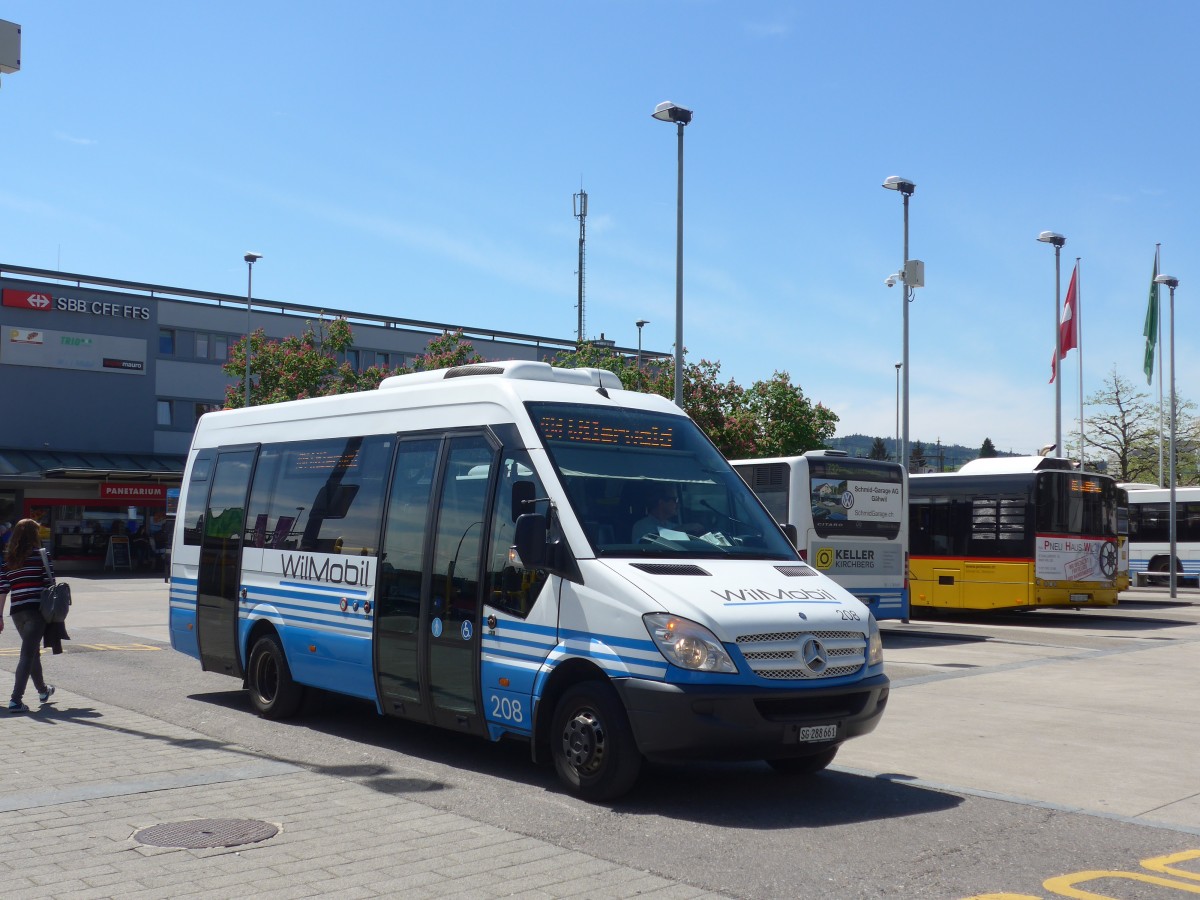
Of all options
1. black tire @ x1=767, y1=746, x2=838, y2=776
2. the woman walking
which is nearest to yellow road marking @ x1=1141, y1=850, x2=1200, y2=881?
black tire @ x1=767, y1=746, x2=838, y2=776

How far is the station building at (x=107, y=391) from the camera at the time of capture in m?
42.2

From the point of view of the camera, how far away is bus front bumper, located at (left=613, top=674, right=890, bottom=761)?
7.24m

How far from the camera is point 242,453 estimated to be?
12125 millimetres

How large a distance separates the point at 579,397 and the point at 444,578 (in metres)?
1.60

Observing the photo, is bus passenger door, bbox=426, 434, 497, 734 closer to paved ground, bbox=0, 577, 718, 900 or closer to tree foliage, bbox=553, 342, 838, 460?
paved ground, bbox=0, 577, 718, 900

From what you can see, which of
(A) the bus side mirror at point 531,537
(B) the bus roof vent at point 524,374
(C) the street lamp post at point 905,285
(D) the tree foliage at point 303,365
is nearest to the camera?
(A) the bus side mirror at point 531,537

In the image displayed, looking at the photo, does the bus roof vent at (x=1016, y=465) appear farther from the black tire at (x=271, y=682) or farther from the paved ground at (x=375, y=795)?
the black tire at (x=271, y=682)

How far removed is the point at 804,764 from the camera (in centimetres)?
856

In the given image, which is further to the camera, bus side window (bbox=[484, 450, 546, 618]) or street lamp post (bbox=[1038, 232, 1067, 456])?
street lamp post (bbox=[1038, 232, 1067, 456])

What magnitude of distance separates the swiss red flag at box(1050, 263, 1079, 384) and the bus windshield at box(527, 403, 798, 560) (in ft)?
99.7

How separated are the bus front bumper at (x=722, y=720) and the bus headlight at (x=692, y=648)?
0.12 meters

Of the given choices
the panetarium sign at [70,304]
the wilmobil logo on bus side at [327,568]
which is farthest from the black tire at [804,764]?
the panetarium sign at [70,304]

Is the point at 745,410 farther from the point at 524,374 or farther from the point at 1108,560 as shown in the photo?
the point at 524,374

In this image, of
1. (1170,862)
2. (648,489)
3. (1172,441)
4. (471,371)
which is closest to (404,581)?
(471,371)
